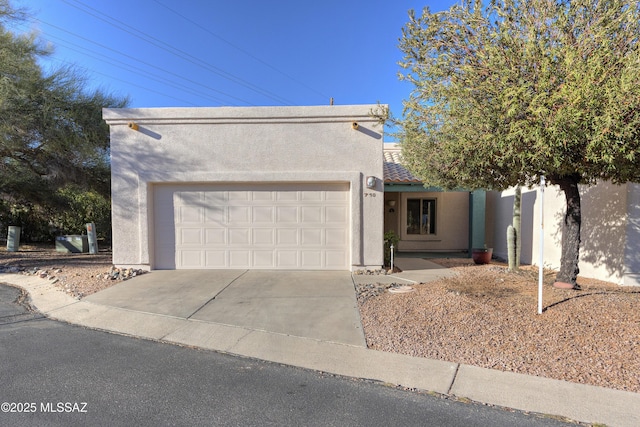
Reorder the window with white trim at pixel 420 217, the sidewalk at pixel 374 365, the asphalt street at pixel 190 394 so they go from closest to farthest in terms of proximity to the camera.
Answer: the asphalt street at pixel 190 394
the sidewalk at pixel 374 365
the window with white trim at pixel 420 217

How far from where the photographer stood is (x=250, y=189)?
9906mm

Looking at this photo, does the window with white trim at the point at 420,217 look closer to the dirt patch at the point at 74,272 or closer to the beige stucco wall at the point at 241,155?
the beige stucco wall at the point at 241,155

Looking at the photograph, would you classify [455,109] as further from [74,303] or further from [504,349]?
[74,303]

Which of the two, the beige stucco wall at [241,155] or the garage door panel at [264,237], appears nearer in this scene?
the beige stucco wall at [241,155]

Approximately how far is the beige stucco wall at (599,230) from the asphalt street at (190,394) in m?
6.57

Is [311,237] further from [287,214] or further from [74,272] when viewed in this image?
[74,272]

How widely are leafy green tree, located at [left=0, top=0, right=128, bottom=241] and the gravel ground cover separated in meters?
6.23

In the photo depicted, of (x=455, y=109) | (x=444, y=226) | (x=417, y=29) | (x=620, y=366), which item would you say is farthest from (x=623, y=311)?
(x=444, y=226)

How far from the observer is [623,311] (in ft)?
18.1

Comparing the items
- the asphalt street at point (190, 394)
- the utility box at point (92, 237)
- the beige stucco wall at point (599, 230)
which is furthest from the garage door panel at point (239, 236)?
the beige stucco wall at point (599, 230)

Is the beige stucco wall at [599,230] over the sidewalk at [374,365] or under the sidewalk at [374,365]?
over

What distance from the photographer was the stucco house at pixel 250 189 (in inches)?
376

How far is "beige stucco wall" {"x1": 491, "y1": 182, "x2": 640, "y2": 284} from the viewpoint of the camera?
8000 millimetres

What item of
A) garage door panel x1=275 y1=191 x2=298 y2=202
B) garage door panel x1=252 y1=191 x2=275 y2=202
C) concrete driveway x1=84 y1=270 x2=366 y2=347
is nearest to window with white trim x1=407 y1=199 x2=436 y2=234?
concrete driveway x1=84 y1=270 x2=366 y2=347
